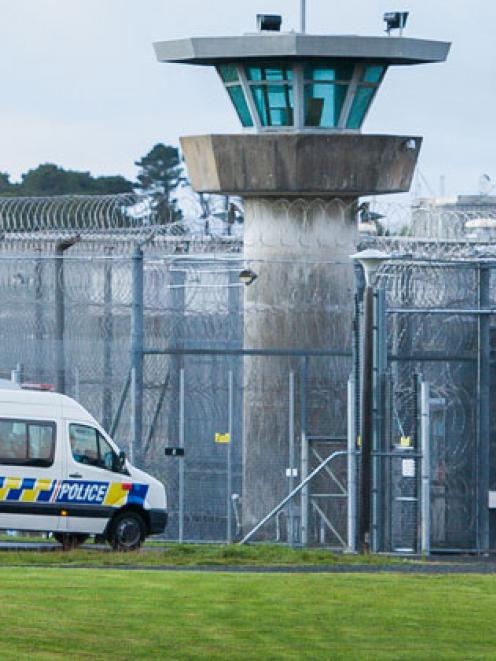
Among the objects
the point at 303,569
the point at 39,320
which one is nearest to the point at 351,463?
the point at 303,569

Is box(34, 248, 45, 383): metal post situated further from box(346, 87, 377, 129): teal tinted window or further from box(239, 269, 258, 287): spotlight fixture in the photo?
box(346, 87, 377, 129): teal tinted window

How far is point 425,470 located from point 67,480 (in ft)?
11.7

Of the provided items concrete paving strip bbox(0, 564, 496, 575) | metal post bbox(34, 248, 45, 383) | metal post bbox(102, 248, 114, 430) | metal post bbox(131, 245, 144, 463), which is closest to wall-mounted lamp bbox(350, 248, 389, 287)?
concrete paving strip bbox(0, 564, 496, 575)

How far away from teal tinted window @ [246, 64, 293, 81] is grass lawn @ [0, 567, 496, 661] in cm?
1125

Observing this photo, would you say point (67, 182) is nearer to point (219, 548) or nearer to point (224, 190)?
point (224, 190)

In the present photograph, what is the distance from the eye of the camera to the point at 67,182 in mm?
91562

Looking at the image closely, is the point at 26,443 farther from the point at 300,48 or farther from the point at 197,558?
the point at 300,48

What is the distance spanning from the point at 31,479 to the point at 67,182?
7189 centimetres

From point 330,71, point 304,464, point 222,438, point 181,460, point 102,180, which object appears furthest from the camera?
point 102,180

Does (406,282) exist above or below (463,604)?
above

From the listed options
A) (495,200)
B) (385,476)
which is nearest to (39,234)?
(385,476)

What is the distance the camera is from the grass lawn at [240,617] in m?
11.1

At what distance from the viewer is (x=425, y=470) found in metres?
20.7

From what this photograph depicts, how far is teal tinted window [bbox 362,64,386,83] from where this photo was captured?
2555 centimetres
